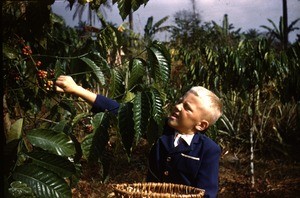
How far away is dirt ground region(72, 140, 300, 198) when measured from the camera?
3916mm

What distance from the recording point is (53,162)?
95cm

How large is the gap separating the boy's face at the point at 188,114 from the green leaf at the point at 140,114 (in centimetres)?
46

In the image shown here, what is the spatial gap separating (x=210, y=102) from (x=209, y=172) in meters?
0.30

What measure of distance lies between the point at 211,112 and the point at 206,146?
0.15 metres

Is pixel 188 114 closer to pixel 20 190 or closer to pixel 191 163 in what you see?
pixel 191 163

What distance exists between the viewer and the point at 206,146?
1598 millimetres

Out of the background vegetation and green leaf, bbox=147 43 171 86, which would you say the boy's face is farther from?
green leaf, bbox=147 43 171 86

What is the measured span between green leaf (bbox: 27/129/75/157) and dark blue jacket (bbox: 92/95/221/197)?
0.63 m

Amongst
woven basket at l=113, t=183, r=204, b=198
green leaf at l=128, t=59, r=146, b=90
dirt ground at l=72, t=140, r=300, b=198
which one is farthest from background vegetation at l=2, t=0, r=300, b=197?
dirt ground at l=72, t=140, r=300, b=198

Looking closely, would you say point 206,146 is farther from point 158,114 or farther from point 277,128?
point 277,128

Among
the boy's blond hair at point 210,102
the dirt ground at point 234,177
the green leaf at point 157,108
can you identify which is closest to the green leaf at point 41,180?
the green leaf at point 157,108

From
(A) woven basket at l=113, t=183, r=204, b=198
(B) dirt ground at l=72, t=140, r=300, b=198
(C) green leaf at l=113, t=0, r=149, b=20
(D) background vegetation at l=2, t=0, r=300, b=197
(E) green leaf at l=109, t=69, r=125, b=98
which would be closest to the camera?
(D) background vegetation at l=2, t=0, r=300, b=197

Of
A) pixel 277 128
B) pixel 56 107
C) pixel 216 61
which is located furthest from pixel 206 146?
pixel 277 128

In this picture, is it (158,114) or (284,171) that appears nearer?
(158,114)
